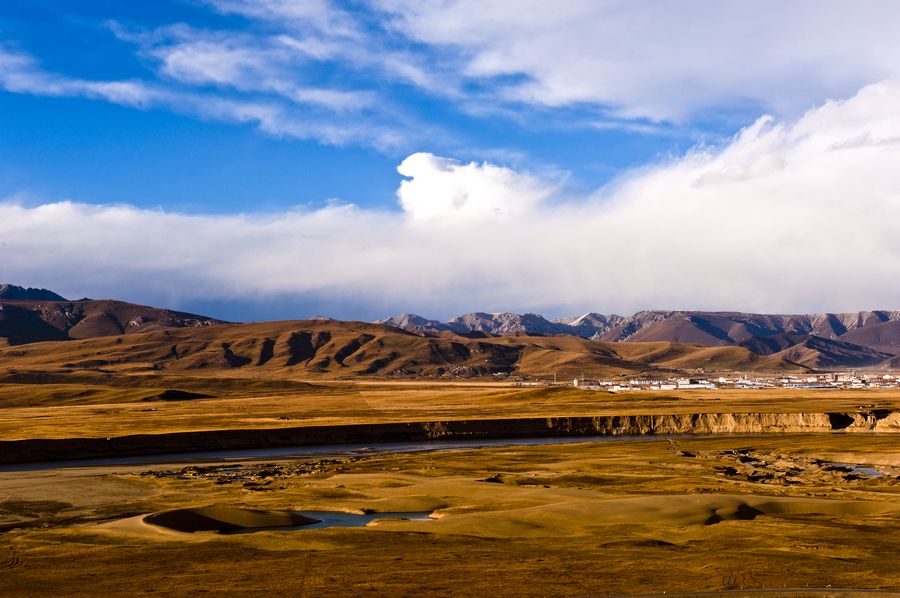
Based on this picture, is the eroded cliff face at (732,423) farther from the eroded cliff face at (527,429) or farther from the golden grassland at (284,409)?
the golden grassland at (284,409)

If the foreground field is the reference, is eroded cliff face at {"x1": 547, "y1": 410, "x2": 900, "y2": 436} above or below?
below

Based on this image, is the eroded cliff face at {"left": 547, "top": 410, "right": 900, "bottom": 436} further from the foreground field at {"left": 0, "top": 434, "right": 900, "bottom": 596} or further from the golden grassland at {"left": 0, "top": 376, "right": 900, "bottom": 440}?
the foreground field at {"left": 0, "top": 434, "right": 900, "bottom": 596}

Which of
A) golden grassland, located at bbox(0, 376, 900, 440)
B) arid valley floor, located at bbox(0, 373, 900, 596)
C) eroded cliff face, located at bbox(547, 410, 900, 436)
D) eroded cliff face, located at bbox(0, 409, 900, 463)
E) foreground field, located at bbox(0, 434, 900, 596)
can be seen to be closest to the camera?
foreground field, located at bbox(0, 434, 900, 596)

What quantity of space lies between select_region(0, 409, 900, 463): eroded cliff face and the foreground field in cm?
2654

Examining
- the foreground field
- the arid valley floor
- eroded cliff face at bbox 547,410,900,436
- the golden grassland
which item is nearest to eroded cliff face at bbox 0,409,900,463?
eroded cliff face at bbox 547,410,900,436

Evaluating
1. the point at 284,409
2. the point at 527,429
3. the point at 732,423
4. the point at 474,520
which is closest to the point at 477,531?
the point at 474,520

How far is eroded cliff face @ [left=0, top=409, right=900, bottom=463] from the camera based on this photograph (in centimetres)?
10275

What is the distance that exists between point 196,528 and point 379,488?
58.3 feet

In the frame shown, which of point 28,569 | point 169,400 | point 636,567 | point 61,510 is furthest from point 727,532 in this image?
point 169,400

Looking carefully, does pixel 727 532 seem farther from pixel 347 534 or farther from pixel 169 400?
pixel 169 400

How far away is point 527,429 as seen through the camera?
12000 centimetres

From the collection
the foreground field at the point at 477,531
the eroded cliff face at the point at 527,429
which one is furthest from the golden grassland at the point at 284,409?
the foreground field at the point at 477,531

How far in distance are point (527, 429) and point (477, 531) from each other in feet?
261

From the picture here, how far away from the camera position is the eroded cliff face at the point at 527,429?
337 ft
